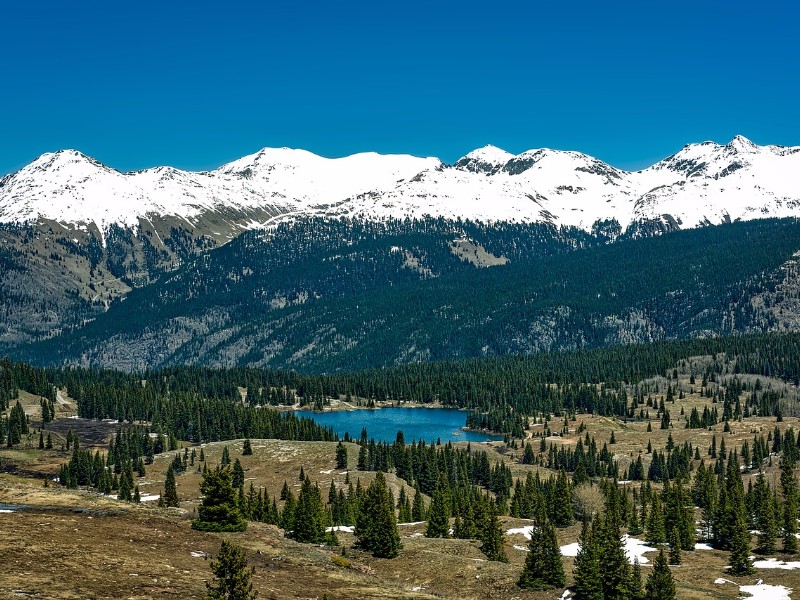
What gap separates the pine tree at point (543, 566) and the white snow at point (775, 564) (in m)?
34.5

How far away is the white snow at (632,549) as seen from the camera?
13288cm

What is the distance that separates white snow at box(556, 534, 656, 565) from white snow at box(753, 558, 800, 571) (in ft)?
45.2

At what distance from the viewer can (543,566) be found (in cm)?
10725

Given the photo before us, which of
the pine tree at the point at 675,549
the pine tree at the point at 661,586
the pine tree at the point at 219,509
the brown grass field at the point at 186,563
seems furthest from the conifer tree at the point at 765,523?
the pine tree at the point at 219,509

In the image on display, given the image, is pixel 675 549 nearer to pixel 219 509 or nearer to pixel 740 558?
pixel 740 558

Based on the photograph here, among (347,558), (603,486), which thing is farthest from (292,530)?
(603,486)

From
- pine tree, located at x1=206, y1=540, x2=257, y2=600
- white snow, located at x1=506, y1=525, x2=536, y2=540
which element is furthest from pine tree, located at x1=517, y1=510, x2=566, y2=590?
white snow, located at x1=506, y1=525, x2=536, y2=540

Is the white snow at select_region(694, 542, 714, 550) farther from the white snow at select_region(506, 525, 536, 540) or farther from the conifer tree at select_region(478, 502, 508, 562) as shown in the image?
the conifer tree at select_region(478, 502, 508, 562)

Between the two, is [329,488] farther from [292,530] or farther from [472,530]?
[292,530]

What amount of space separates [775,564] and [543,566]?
132ft

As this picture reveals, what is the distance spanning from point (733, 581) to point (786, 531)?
24192 mm

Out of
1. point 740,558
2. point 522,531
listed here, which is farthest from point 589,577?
point 522,531

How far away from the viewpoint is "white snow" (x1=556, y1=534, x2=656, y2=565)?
436 ft

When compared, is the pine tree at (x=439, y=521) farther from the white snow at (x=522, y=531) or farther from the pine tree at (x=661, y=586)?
the pine tree at (x=661, y=586)
